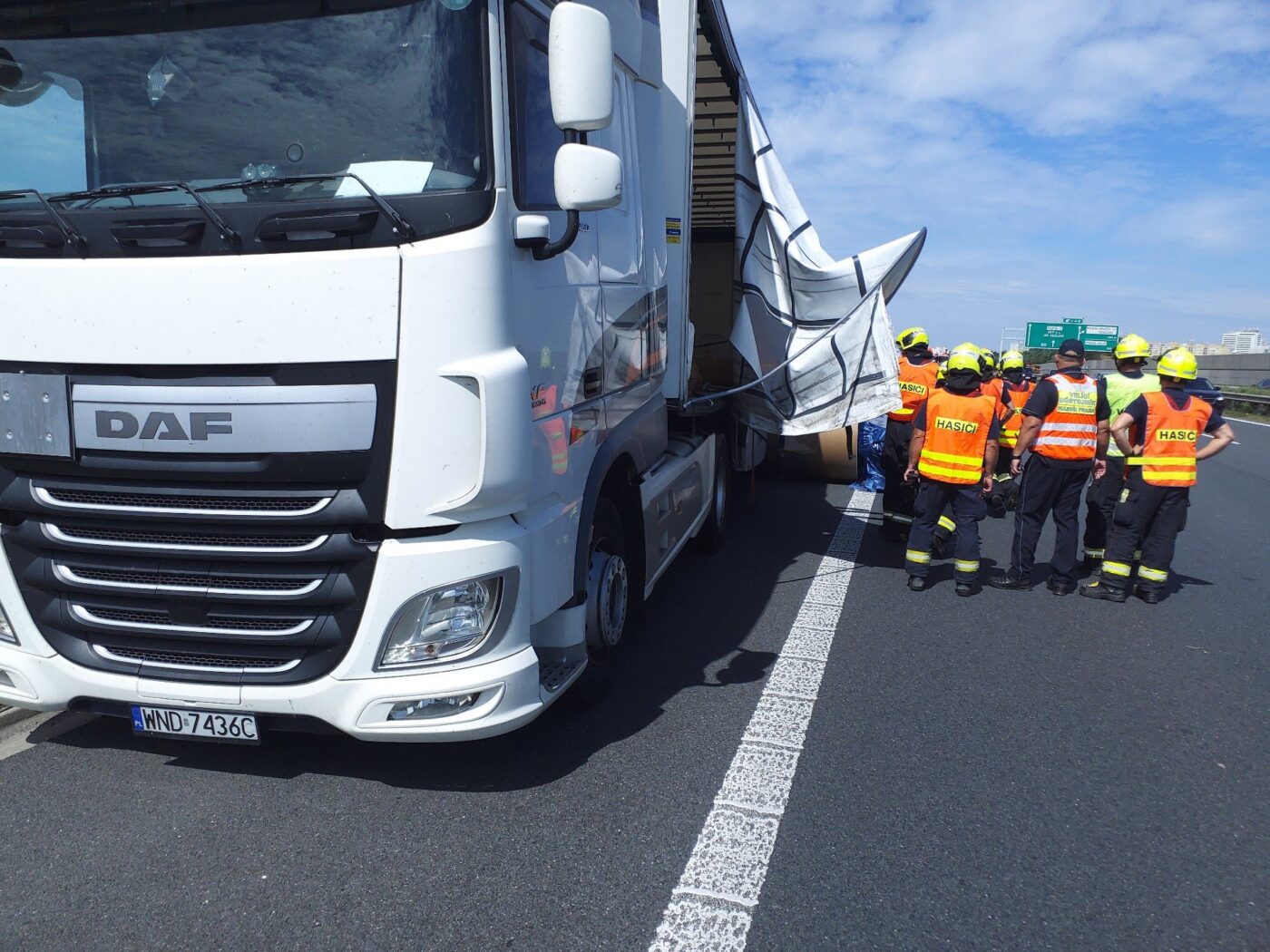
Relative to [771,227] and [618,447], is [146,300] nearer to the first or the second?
[618,447]

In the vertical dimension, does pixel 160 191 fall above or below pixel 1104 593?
above

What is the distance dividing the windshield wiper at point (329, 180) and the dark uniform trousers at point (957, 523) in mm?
4554

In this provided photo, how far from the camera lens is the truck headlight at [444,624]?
2787mm

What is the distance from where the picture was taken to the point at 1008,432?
27.2 ft

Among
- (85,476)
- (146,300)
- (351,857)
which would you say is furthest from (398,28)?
(351,857)

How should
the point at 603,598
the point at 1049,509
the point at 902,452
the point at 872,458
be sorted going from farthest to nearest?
the point at 872,458
the point at 902,452
the point at 1049,509
the point at 603,598

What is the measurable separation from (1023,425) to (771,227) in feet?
7.57

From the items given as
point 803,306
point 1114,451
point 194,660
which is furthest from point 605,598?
point 1114,451

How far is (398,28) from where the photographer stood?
272 cm

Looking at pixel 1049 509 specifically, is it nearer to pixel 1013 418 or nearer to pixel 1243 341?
pixel 1013 418

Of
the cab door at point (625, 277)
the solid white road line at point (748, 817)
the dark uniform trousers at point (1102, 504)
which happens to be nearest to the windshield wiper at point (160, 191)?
the cab door at point (625, 277)

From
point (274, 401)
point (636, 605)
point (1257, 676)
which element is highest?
point (274, 401)

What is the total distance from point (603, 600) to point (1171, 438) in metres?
4.28

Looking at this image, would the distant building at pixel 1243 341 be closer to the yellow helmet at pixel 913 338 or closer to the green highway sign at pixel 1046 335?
the green highway sign at pixel 1046 335
